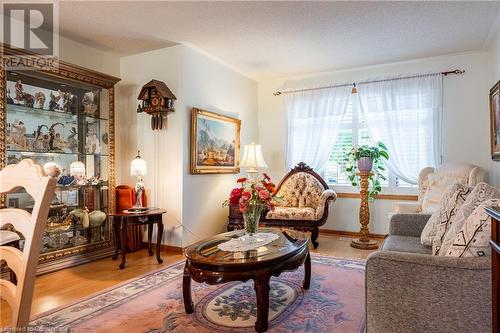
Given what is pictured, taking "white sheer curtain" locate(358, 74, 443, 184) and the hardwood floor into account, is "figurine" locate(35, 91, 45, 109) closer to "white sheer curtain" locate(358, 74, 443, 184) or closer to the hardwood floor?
the hardwood floor

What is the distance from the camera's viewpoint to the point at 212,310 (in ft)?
7.54

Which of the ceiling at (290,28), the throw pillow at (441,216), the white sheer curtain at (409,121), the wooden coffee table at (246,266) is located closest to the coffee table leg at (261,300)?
the wooden coffee table at (246,266)

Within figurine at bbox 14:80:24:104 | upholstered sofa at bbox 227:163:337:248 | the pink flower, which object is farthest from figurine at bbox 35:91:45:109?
the pink flower

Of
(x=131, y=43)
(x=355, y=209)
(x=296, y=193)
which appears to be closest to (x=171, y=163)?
(x=131, y=43)

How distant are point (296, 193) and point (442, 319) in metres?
3.32

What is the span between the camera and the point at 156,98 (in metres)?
3.84

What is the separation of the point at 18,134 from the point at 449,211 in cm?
394

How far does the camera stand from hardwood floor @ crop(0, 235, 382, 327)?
8.19ft

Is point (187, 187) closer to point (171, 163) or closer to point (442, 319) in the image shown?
point (171, 163)

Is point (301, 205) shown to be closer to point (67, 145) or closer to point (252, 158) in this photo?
point (252, 158)

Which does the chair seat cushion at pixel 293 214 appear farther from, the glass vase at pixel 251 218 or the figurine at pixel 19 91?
the figurine at pixel 19 91

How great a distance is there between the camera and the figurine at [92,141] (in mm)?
3748

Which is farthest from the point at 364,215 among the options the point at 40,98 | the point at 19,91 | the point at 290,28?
the point at 19,91

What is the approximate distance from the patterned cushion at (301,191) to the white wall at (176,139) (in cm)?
97
